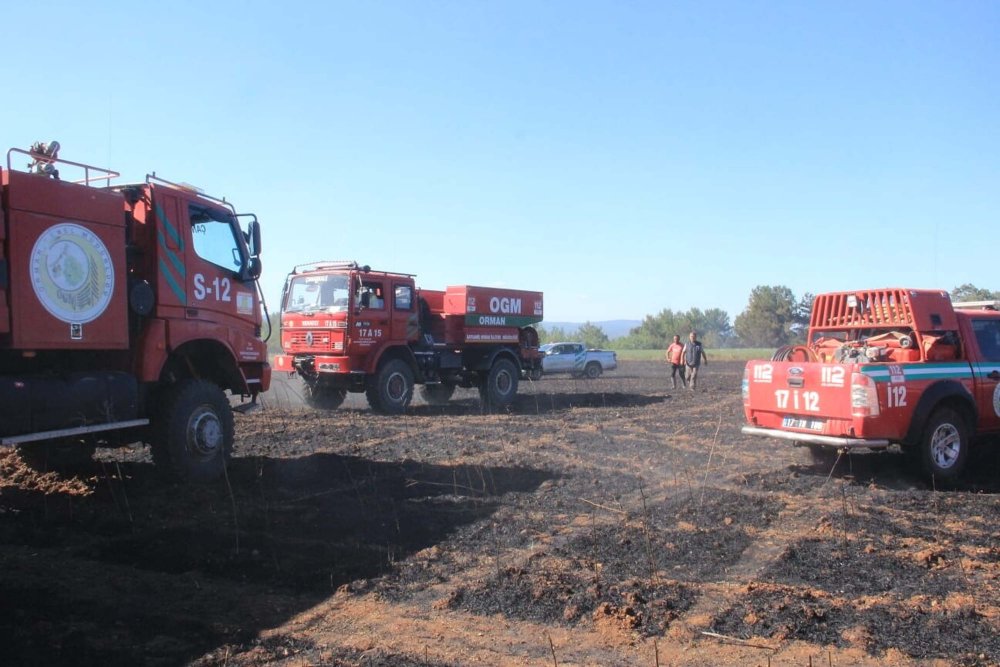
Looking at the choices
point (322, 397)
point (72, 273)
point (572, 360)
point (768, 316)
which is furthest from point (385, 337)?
point (768, 316)

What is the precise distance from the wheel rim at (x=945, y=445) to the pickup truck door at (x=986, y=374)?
1.67 ft

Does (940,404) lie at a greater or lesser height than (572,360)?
lesser

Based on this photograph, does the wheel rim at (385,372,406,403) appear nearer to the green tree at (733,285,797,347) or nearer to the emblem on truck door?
the emblem on truck door

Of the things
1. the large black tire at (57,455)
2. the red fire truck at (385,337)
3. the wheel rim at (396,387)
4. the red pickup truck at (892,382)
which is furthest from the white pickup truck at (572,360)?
the large black tire at (57,455)

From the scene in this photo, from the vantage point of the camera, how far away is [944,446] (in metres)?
8.39

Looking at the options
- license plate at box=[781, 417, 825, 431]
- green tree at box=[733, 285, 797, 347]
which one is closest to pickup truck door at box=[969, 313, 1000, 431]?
license plate at box=[781, 417, 825, 431]

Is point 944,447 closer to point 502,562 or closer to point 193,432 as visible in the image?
point 502,562

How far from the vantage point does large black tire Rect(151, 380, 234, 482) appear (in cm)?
806

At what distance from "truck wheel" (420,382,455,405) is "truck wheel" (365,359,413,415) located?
2.69 m

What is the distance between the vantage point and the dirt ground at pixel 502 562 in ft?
13.9

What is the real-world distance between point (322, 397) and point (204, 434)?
7.91 m

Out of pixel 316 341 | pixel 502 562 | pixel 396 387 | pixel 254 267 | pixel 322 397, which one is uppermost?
pixel 254 267

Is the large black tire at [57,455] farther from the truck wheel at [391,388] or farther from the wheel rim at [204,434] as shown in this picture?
the truck wheel at [391,388]

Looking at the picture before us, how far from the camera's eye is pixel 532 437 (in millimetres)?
11859
